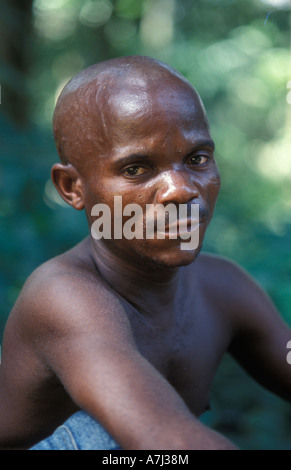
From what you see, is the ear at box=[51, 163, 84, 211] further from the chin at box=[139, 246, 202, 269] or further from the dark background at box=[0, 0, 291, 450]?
the dark background at box=[0, 0, 291, 450]

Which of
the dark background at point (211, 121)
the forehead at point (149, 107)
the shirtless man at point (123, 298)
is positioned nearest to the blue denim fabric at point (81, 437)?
the shirtless man at point (123, 298)

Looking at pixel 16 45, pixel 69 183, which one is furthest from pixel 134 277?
pixel 16 45

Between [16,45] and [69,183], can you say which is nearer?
[69,183]

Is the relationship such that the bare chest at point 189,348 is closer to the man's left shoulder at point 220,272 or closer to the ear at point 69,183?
the man's left shoulder at point 220,272

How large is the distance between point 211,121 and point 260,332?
147 inches

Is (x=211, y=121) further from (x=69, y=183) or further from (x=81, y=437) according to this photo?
(x=81, y=437)

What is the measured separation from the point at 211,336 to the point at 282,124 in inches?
222

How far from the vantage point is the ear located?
5.23ft

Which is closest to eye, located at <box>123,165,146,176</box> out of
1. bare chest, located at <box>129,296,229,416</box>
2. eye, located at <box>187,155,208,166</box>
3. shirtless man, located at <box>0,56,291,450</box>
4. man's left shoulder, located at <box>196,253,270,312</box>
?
shirtless man, located at <box>0,56,291,450</box>

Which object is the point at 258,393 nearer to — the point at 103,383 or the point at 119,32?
the point at 103,383

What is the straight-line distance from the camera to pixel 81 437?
1411 millimetres

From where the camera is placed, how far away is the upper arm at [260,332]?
1.92m

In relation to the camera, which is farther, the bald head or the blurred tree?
the blurred tree

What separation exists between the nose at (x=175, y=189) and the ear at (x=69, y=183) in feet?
0.88
